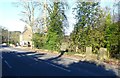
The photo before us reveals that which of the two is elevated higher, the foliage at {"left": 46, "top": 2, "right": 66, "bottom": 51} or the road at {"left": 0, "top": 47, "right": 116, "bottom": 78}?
the foliage at {"left": 46, "top": 2, "right": 66, "bottom": 51}

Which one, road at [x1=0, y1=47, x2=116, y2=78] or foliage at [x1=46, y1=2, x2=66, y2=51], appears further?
foliage at [x1=46, y1=2, x2=66, y2=51]

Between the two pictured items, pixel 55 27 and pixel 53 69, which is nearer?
pixel 53 69

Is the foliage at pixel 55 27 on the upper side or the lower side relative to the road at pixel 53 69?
upper

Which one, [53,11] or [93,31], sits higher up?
[53,11]

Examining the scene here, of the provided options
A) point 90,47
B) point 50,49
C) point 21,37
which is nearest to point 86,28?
point 90,47

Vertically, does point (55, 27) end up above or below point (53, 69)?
above

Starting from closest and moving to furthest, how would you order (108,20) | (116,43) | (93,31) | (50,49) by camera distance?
(116,43)
(108,20)
(93,31)
(50,49)

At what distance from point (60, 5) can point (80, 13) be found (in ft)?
41.9

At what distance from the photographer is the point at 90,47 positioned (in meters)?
35.8

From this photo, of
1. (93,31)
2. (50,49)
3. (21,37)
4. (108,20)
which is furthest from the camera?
(21,37)

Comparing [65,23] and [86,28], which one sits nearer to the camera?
[86,28]

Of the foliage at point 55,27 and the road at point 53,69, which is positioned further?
the foliage at point 55,27

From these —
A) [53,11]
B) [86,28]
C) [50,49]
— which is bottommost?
[50,49]

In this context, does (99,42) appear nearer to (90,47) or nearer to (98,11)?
(90,47)
